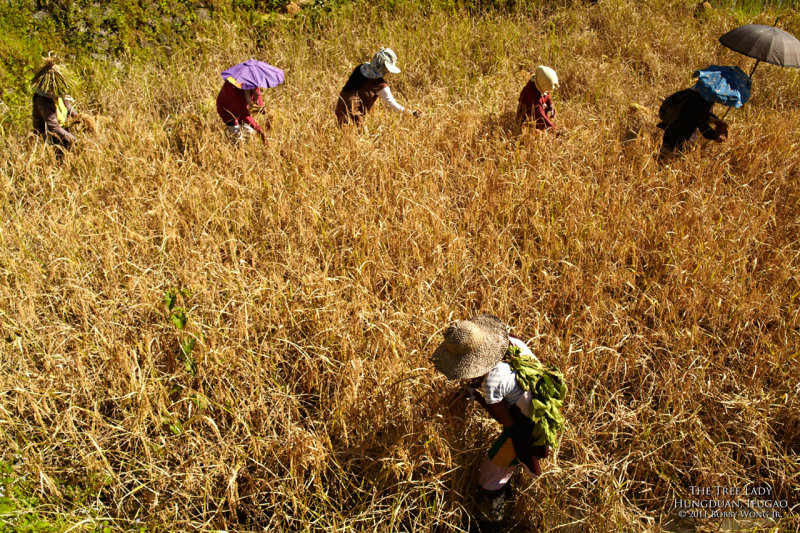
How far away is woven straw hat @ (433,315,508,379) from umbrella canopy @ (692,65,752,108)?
315 centimetres

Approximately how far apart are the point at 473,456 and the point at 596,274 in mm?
1428

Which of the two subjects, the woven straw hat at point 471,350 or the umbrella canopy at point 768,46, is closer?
the woven straw hat at point 471,350

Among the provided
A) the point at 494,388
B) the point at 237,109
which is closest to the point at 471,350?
the point at 494,388

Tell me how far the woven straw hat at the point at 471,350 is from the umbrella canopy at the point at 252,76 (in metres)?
2.96

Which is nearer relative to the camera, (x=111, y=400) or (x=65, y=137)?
(x=111, y=400)

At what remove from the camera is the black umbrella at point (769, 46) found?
13.2 feet

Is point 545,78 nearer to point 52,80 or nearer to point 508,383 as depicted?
point 508,383

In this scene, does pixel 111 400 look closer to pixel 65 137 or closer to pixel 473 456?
pixel 473 456

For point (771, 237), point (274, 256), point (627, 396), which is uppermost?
point (274, 256)

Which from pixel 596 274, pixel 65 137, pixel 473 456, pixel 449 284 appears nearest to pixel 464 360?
pixel 473 456

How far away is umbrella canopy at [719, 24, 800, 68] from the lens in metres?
4.01

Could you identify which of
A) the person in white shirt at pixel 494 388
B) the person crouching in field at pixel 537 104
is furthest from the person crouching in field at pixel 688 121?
the person in white shirt at pixel 494 388

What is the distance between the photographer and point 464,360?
1.99m

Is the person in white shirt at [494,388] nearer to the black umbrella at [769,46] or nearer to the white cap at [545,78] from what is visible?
the white cap at [545,78]
